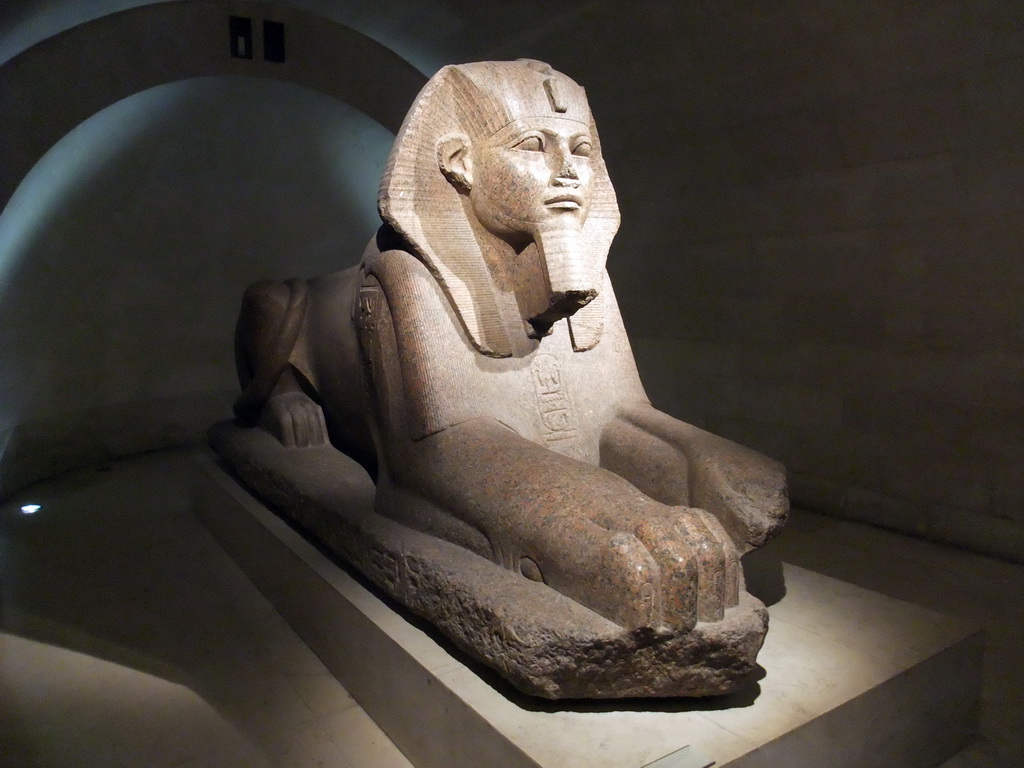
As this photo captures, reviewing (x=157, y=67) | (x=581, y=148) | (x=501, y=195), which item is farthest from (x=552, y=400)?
(x=157, y=67)

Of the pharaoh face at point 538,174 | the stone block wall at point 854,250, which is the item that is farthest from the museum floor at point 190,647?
the pharaoh face at point 538,174

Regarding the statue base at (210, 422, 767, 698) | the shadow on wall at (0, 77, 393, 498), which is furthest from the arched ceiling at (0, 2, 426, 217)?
the statue base at (210, 422, 767, 698)

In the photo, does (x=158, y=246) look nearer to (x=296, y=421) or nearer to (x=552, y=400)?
(x=296, y=421)

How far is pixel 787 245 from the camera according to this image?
3.83 metres

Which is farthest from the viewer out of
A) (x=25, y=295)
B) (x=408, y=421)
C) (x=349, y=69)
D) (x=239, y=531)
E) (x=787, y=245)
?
(x=349, y=69)

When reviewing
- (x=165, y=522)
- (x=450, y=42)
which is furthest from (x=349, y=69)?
(x=165, y=522)

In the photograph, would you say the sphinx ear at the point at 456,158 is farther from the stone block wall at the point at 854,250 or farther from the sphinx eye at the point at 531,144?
the stone block wall at the point at 854,250

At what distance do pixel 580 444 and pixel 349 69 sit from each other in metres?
3.62

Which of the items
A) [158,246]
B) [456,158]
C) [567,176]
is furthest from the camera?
[158,246]

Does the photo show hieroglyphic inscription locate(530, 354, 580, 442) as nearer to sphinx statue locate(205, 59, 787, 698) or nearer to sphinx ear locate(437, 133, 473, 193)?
sphinx statue locate(205, 59, 787, 698)

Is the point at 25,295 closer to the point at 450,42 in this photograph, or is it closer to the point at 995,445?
the point at 450,42

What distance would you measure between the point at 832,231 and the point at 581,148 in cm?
180

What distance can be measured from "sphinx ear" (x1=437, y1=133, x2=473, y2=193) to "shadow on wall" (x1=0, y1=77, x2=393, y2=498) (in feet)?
9.31

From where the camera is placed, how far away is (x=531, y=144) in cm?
229
